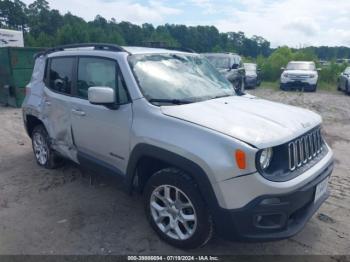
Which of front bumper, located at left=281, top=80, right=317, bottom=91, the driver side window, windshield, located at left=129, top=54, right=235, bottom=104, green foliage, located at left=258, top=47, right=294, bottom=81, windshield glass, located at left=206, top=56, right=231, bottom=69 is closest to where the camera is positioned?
windshield, located at left=129, top=54, right=235, bottom=104

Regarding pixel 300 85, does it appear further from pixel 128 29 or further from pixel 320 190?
pixel 128 29

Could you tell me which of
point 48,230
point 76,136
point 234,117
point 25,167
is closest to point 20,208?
point 48,230

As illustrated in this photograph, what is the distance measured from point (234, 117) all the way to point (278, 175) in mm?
639

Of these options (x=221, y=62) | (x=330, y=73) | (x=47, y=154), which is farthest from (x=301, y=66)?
(x=47, y=154)

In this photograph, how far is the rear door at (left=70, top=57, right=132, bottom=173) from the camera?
11.1ft

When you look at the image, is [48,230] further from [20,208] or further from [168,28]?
[168,28]

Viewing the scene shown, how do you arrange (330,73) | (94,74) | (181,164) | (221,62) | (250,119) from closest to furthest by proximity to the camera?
(181,164)
(250,119)
(94,74)
(221,62)
(330,73)

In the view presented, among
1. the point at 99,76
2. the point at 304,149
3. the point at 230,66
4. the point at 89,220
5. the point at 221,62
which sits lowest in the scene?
the point at 89,220

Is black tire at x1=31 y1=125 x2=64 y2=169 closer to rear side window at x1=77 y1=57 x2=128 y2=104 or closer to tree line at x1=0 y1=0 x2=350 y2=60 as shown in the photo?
rear side window at x1=77 y1=57 x2=128 y2=104

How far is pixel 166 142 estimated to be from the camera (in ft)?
9.48

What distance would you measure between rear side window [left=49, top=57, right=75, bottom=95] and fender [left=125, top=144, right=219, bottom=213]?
61.6 inches

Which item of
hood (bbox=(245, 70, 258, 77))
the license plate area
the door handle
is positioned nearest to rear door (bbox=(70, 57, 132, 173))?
the door handle

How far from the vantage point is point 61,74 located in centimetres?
441

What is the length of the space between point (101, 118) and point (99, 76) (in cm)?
51
